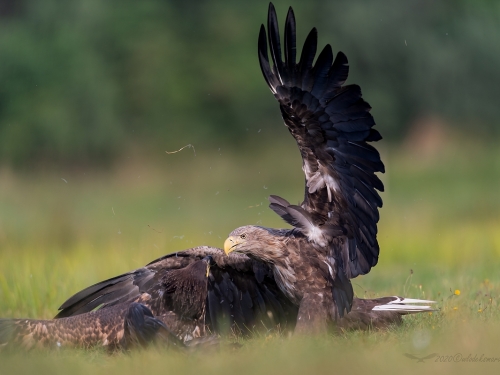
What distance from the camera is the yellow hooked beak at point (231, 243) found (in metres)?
6.31

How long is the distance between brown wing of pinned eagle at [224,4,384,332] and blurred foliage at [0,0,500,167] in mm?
13129

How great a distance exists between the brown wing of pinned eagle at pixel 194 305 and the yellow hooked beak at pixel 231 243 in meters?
0.34

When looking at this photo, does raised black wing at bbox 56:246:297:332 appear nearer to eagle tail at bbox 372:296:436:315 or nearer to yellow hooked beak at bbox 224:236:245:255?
yellow hooked beak at bbox 224:236:245:255

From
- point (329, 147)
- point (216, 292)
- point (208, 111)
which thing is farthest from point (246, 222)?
point (329, 147)

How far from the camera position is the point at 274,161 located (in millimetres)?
18891

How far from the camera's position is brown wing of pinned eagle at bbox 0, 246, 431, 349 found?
6266 mm

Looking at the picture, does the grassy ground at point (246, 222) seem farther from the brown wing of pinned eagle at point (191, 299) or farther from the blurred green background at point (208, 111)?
the brown wing of pinned eagle at point (191, 299)

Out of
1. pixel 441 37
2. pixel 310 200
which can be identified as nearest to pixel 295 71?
pixel 310 200

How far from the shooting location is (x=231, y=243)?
6.32 meters

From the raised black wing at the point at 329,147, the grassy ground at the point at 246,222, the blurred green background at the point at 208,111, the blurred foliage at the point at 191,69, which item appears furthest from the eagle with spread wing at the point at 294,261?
the blurred foliage at the point at 191,69

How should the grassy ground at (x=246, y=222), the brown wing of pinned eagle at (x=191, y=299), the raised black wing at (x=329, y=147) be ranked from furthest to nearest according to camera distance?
the brown wing of pinned eagle at (x=191, y=299) → the raised black wing at (x=329, y=147) → the grassy ground at (x=246, y=222)

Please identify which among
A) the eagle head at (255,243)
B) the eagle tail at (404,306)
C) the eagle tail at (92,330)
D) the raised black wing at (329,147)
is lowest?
the eagle tail at (404,306)

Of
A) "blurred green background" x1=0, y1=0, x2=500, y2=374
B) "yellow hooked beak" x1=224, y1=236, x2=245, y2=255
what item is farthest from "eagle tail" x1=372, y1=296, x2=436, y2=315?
"blurred green background" x1=0, y1=0, x2=500, y2=374

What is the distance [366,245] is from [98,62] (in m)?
16.2
